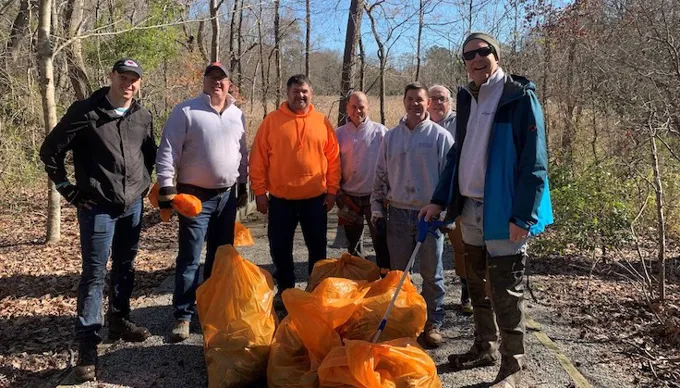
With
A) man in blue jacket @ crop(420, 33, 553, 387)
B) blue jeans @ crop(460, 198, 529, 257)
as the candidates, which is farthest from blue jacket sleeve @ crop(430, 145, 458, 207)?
blue jeans @ crop(460, 198, 529, 257)

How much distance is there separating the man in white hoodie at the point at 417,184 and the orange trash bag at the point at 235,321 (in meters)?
1.05

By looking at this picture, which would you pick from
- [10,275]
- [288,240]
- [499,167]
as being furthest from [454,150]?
[10,275]

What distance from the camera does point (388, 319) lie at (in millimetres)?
2896

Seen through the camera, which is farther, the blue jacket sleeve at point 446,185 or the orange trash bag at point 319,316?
the blue jacket sleeve at point 446,185

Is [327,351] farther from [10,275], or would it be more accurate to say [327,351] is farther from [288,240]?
[10,275]

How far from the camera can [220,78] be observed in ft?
11.8

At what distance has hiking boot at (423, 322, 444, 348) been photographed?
3520 millimetres

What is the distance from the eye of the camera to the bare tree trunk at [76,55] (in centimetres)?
830

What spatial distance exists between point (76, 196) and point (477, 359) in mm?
2709

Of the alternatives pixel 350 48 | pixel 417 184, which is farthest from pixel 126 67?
pixel 350 48

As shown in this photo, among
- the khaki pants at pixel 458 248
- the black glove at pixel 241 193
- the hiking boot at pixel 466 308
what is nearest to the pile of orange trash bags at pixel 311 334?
the black glove at pixel 241 193

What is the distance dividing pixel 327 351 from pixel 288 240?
4.80 feet

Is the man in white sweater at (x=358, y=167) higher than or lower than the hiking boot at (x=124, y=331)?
higher

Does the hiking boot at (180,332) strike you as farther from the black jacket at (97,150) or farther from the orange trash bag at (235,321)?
the black jacket at (97,150)
